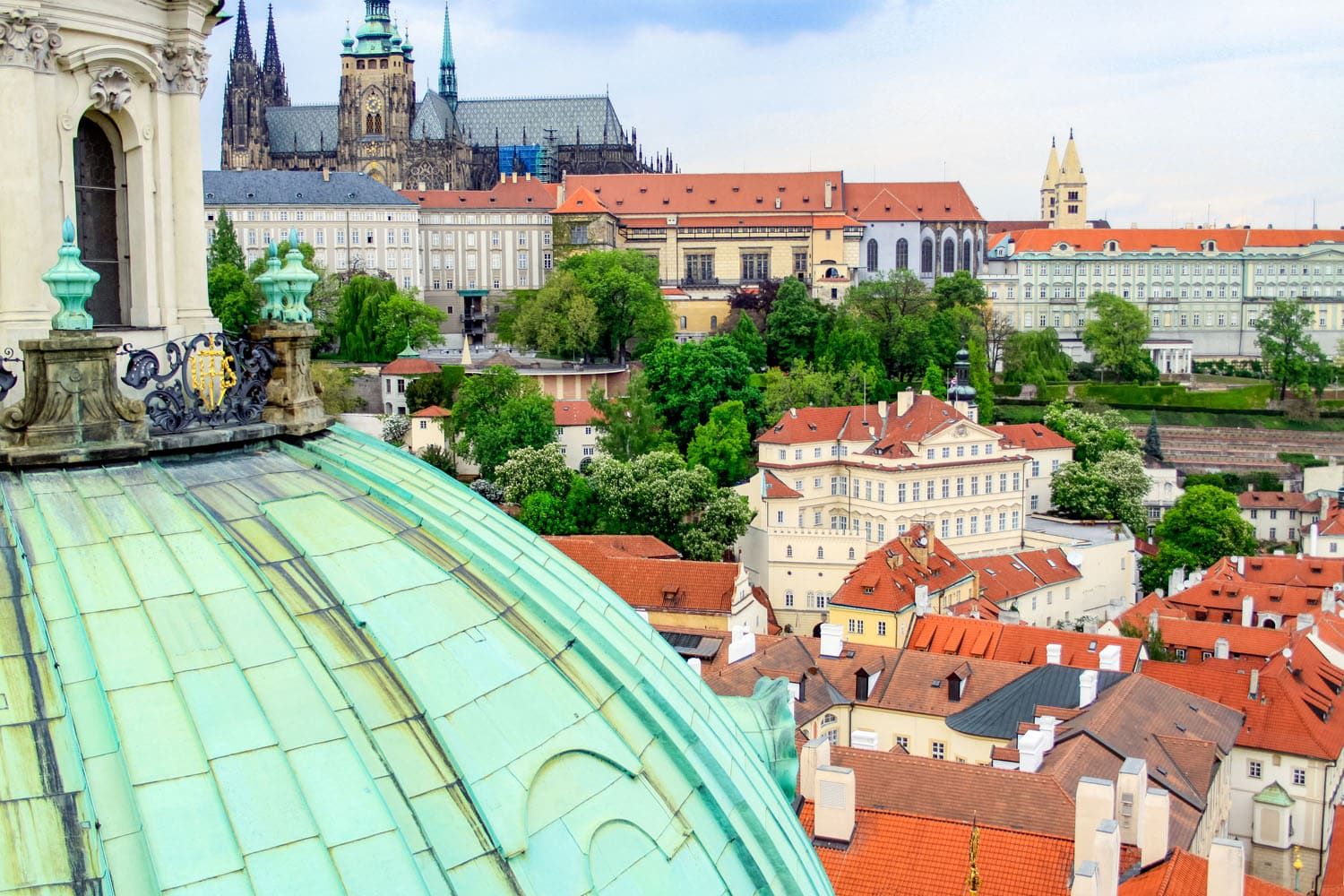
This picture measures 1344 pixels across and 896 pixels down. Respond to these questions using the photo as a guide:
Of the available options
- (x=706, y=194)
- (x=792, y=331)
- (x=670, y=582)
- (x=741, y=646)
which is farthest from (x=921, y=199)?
(x=741, y=646)

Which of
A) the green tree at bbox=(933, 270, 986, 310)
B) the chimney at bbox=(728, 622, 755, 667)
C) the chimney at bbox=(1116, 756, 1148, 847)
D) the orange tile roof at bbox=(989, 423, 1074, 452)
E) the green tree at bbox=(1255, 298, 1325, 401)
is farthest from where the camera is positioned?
the green tree at bbox=(1255, 298, 1325, 401)

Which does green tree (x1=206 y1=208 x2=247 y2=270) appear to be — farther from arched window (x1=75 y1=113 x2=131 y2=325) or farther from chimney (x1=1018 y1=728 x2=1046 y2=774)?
arched window (x1=75 y1=113 x2=131 y2=325)

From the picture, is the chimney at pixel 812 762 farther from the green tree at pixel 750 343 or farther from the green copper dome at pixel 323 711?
the green tree at pixel 750 343

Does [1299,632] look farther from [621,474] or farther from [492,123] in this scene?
[492,123]

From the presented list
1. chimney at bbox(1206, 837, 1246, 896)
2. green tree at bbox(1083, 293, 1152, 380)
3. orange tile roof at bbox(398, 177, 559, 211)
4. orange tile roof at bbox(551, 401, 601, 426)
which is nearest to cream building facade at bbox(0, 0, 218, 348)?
chimney at bbox(1206, 837, 1246, 896)

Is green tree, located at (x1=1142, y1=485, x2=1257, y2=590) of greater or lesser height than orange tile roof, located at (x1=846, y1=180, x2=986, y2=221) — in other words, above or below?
below
